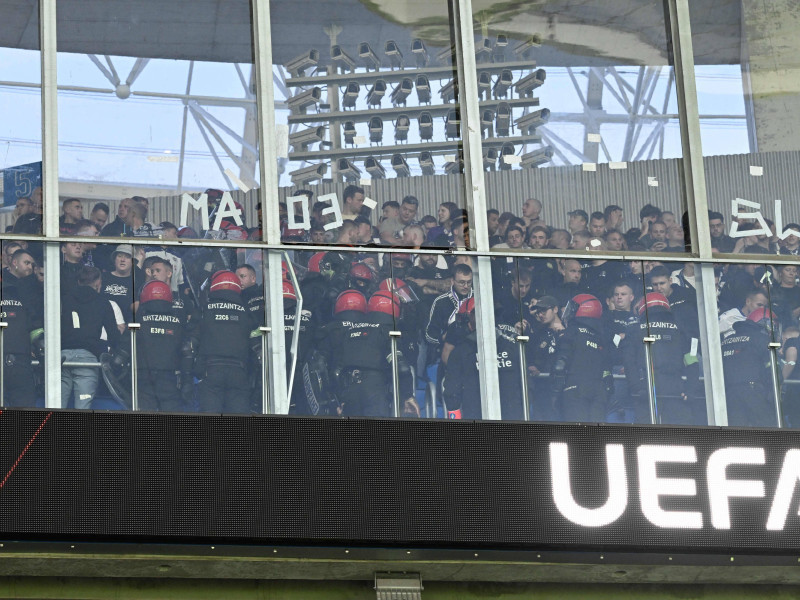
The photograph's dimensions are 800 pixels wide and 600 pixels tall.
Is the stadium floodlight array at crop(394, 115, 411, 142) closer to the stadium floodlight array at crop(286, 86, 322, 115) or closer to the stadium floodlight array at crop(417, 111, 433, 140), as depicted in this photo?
the stadium floodlight array at crop(417, 111, 433, 140)

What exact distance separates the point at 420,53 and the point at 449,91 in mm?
325

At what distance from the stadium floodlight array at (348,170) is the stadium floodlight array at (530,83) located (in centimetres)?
130

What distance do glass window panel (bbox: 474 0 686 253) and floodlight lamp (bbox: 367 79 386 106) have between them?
0.66 meters

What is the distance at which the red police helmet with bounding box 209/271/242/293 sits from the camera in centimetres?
1073

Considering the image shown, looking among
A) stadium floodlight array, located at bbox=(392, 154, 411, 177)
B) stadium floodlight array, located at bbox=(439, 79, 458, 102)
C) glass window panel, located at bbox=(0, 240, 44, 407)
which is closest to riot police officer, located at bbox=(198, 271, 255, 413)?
glass window panel, located at bbox=(0, 240, 44, 407)

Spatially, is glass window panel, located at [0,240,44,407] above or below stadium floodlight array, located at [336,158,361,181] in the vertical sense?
below

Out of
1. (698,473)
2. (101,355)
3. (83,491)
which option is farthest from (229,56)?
(698,473)

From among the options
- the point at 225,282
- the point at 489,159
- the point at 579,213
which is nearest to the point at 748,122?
the point at 579,213

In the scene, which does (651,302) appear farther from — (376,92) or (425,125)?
(376,92)

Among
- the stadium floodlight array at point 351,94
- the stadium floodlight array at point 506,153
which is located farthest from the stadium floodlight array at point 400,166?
the stadium floodlight array at point 506,153

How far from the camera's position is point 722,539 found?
33.8 ft

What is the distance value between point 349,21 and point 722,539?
169 inches

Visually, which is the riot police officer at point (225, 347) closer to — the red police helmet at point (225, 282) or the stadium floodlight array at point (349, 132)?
the red police helmet at point (225, 282)

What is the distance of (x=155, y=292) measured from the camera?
34.6 ft
